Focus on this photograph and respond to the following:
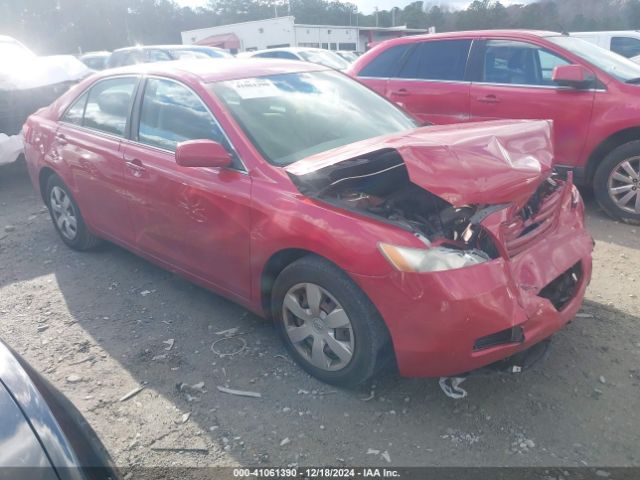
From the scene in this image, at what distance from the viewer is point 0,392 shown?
66.0 inches

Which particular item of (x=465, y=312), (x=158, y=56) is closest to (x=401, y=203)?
(x=465, y=312)

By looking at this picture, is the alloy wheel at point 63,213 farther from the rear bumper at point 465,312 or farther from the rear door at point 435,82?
the rear door at point 435,82

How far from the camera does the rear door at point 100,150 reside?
3.87 meters

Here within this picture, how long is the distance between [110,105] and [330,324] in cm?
264

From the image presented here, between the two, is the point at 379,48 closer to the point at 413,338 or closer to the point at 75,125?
the point at 75,125

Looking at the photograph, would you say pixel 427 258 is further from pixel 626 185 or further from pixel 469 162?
pixel 626 185

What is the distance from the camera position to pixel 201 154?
2908mm

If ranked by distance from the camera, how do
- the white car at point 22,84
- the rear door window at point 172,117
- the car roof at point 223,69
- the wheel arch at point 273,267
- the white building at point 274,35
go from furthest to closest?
the white building at point 274,35 → the white car at point 22,84 → the car roof at point 223,69 → the rear door window at point 172,117 → the wheel arch at point 273,267

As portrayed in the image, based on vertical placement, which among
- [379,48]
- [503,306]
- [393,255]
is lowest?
[503,306]

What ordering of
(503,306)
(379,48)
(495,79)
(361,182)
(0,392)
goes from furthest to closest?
1. (379,48)
2. (495,79)
3. (361,182)
4. (503,306)
5. (0,392)

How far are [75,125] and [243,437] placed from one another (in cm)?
313

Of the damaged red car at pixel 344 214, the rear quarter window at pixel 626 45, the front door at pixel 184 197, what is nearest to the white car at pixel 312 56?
the rear quarter window at pixel 626 45

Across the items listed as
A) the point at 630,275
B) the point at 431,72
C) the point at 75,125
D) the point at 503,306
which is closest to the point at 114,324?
the point at 75,125

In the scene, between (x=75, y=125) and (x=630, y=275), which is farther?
(x=75, y=125)
